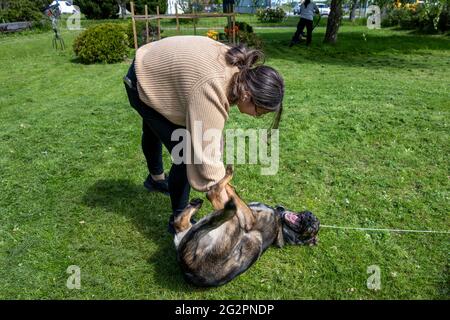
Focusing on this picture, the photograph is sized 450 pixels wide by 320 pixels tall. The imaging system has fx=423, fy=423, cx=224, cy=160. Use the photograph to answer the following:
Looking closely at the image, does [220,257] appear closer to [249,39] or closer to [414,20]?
[249,39]

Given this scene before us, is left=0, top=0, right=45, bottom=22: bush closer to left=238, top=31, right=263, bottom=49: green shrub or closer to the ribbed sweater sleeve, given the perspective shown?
left=238, top=31, right=263, bottom=49: green shrub

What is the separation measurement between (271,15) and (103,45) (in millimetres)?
19234

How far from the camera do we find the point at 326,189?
4539 millimetres

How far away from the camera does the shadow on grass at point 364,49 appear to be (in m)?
12.0

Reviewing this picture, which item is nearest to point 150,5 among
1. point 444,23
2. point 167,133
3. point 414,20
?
point 414,20

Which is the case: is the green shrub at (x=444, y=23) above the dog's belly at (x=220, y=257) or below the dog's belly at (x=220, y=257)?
above

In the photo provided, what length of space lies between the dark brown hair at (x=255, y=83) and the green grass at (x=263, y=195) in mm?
1433

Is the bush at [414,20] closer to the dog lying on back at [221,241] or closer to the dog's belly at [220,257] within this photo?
the dog lying on back at [221,241]

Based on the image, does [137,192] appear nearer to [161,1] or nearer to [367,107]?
[367,107]

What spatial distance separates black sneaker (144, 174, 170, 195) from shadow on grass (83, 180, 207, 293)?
0.05m

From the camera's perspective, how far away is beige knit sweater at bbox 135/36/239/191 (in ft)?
8.39

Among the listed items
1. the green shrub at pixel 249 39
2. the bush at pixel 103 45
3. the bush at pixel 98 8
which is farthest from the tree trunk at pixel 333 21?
the bush at pixel 98 8

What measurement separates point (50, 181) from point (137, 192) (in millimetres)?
1069
